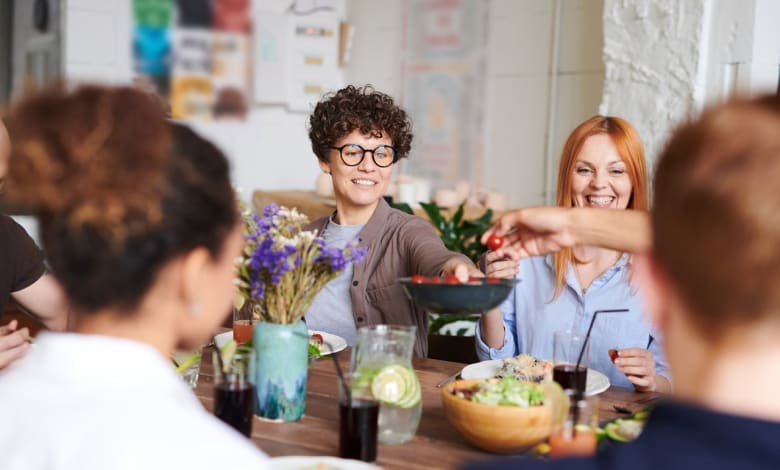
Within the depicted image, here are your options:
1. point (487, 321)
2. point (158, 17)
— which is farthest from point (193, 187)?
point (158, 17)

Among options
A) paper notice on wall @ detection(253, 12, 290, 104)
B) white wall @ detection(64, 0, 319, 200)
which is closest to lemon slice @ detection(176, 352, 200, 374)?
white wall @ detection(64, 0, 319, 200)

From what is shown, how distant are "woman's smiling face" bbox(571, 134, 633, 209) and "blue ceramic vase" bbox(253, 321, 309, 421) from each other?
111 centimetres

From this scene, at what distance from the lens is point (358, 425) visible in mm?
1419

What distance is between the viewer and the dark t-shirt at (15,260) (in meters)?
2.27

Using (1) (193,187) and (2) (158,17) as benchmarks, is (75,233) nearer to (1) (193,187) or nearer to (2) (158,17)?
(1) (193,187)

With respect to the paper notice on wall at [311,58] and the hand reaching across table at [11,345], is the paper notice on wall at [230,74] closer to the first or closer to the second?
the paper notice on wall at [311,58]

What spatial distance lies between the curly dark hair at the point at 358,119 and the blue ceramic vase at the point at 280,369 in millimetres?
1124

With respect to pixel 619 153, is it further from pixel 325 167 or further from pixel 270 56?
pixel 270 56

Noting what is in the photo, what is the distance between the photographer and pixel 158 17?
4863 millimetres

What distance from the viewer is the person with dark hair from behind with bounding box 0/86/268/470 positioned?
90cm

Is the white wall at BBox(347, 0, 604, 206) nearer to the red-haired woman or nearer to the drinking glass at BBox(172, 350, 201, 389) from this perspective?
the red-haired woman

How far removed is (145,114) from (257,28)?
4.52m

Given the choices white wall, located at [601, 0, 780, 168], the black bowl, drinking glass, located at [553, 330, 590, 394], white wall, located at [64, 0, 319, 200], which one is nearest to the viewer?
the black bowl

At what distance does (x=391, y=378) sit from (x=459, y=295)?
0.20 metres
